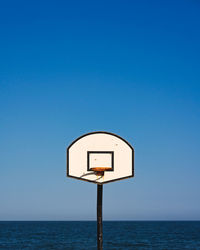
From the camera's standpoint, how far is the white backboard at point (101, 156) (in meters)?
6.59

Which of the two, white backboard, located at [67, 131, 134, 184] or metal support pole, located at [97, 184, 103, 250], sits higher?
white backboard, located at [67, 131, 134, 184]

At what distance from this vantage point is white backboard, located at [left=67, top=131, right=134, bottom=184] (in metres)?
6.59

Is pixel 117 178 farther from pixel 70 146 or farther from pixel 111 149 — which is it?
pixel 70 146
